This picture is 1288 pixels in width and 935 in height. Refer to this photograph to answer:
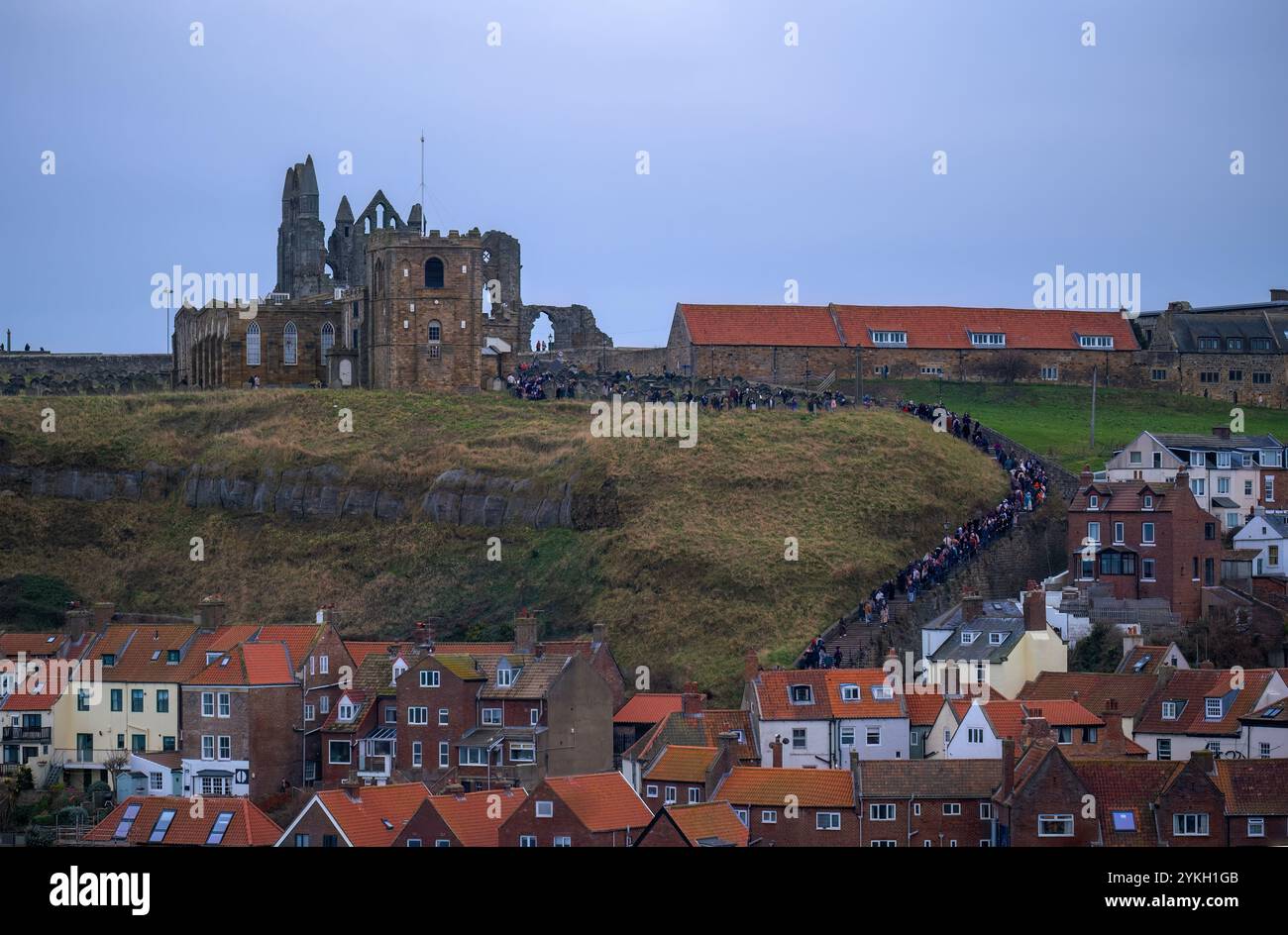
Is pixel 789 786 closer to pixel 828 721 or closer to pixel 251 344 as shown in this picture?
→ pixel 828 721

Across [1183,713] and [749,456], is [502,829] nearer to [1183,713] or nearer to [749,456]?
[1183,713]

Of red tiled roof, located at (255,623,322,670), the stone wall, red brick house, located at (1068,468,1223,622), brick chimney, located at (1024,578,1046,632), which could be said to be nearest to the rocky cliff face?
the stone wall

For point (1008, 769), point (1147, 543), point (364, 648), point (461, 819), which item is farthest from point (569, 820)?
point (1147, 543)

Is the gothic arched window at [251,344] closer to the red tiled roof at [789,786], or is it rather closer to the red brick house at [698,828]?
the red tiled roof at [789,786]

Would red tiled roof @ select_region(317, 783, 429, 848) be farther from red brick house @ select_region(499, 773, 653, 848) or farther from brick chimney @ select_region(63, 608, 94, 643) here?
brick chimney @ select_region(63, 608, 94, 643)

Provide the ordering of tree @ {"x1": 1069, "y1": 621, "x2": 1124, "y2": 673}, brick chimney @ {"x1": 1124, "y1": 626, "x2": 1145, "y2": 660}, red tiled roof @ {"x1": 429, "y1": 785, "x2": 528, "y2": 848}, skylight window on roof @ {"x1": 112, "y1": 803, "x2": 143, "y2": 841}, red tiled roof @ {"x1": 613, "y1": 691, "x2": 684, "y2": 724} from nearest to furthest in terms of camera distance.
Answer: red tiled roof @ {"x1": 429, "y1": 785, "x2": 528, "y2": 848}
skylight window on roof @ {"x1": 112, "y1": 803, "x2": 143, "y2": 841}
red tiled roof @ {"x1": 613, "y1": 691, "x2": 684, "y2": 724}
brick chimney @ {"x1": 1124, "y1": 626, "x2": 1145, "y2": 660}
tree @ {"x1": 1069, "y1": 621, "x2": 1124, "y2": 673}

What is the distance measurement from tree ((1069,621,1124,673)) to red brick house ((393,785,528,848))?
65.1 feet

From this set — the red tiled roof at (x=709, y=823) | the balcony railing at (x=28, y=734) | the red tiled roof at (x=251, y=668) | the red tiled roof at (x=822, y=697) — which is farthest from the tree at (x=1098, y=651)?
the balcony railing at (x=28, y=734)

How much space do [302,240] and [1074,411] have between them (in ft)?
136

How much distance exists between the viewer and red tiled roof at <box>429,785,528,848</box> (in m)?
38.4

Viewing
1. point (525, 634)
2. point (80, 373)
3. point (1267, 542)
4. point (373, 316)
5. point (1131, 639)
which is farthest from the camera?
point (80, 373)

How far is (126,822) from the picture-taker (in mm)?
40812

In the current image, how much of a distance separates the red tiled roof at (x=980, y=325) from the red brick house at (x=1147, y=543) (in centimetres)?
3577
